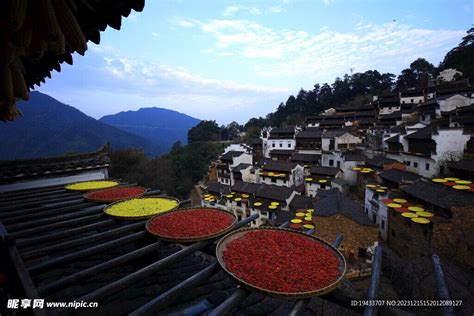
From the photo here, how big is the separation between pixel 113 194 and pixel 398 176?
25.3 metres

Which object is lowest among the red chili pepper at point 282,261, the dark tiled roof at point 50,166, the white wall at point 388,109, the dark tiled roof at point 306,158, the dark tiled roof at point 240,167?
the dark tiled roof at point 240,167

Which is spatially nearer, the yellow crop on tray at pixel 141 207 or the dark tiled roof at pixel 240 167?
the yellow crop on tray at pixel 141 207

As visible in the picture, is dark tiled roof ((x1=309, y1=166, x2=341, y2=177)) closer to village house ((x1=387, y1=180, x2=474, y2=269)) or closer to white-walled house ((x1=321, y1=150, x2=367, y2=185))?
white-walled house ((x1=321, y1=150, x2=367, y2=185))

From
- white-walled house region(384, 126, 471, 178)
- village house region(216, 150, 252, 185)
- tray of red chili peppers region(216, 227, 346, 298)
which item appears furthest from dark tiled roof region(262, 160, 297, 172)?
tray of red chili peppers region(216, 227, 346, 298)

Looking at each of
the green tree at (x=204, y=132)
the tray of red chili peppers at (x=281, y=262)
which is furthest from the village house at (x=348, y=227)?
the green tree at (x=204, y=132)

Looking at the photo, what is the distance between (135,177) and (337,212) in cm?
3003

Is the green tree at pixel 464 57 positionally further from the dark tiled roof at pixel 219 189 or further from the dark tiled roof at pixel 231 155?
the dark tiled roof at pixel 219 189

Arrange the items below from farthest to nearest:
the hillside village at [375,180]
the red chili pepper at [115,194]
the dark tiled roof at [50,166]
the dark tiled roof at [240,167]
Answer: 1. the dark tiled roof at [240,167]
2. the hillside village at [375,180]
3. the dark tiled roof at [50,166]
4. the red chili pepper at [115,194]

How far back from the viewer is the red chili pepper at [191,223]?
388 centimetres

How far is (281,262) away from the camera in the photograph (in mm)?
3123

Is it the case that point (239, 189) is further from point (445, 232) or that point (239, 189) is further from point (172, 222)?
point (172, 222)

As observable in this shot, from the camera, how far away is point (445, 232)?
15.3 m

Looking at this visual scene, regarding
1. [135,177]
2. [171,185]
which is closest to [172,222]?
[135,177]

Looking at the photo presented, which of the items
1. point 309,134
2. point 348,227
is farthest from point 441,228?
point 309,134
